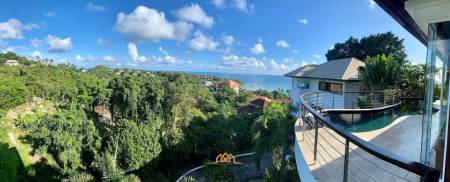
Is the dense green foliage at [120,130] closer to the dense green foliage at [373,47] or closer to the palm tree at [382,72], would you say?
the palm tree at [382,72]

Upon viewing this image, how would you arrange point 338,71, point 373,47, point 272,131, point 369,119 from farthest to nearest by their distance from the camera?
point 373,47 < point 338,71 < point 272,131 < point 369,119

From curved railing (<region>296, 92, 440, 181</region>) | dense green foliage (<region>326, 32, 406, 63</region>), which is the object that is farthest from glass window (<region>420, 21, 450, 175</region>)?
dense green foliage (<region>326, 32, 406, 63</region>)

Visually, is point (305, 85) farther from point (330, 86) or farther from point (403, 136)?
point (403, 136)

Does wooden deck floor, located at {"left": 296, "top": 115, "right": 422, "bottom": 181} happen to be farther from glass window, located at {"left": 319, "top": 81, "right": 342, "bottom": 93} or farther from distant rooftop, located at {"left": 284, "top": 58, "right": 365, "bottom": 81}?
glass window, located at {"left": 319, "top": 81, "right": 342, "bottom": 93}

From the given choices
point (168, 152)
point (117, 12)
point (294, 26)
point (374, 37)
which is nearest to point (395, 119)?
point (168, 152)

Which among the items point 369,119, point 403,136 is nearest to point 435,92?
point 403,136

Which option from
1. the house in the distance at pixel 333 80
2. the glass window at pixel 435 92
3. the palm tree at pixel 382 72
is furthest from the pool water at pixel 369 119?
the glass window at pixel 435 92

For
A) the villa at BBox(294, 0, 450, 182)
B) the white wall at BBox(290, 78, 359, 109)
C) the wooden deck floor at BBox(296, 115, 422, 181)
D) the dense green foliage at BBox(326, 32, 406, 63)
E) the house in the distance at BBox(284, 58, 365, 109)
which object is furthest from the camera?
the dense green foliage at BBox(326, 32, 406, 63)
